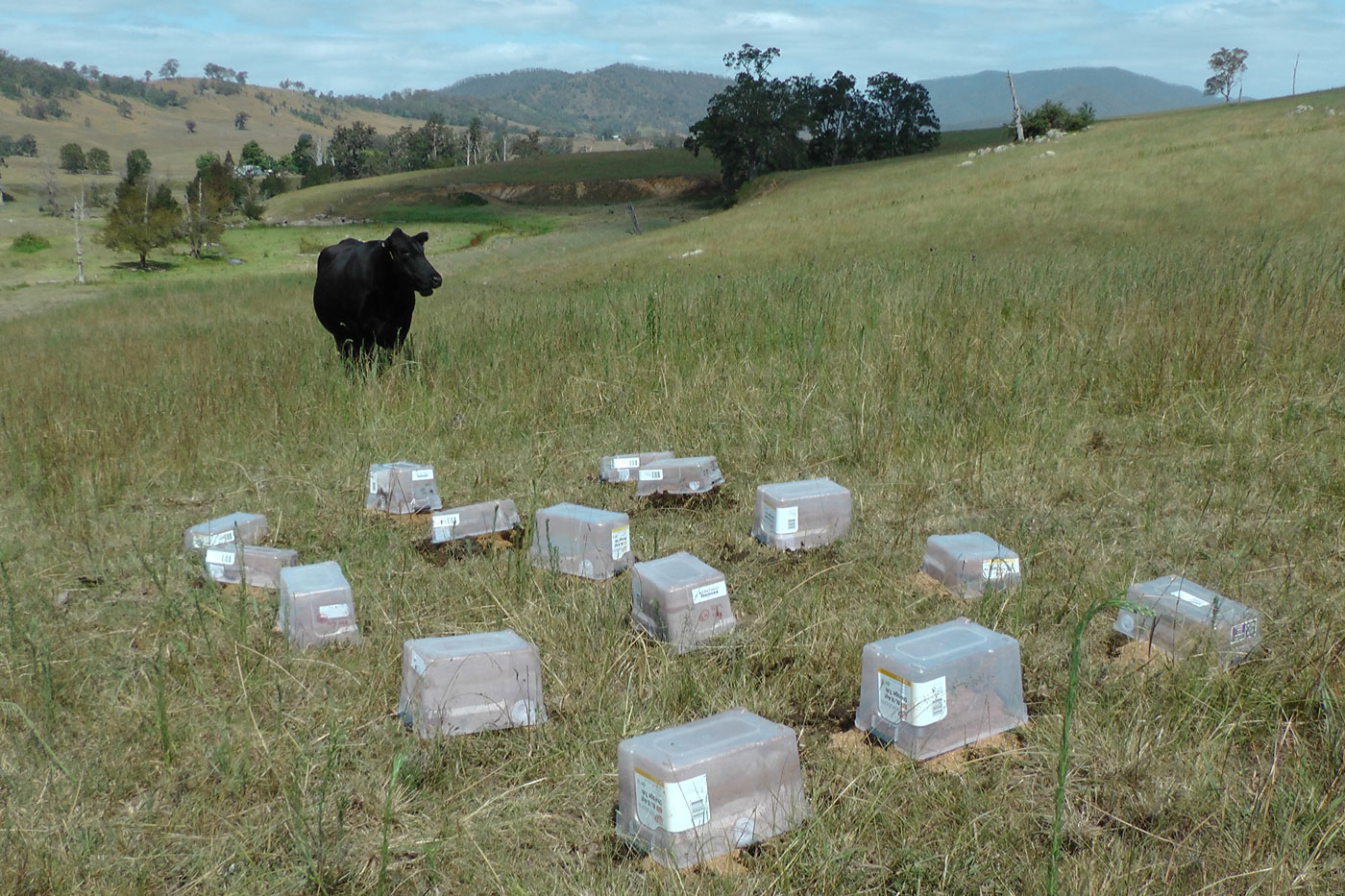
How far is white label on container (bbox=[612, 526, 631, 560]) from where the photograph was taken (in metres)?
4.26

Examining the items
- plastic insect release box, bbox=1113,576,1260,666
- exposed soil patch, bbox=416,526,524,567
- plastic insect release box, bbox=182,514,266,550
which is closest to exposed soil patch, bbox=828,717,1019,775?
plastic insect release box, bbox=1113,576,1260,666

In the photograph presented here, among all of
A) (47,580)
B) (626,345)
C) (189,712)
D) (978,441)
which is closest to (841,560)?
(978,441)

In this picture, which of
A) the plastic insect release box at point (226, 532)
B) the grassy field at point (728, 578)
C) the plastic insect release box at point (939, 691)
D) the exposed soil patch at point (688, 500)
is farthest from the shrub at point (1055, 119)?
the plastic insect release box at point (939, 691)

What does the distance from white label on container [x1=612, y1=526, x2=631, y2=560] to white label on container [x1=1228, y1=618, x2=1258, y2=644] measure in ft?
7.49

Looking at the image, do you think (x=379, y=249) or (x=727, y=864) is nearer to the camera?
(x=727, y=864)

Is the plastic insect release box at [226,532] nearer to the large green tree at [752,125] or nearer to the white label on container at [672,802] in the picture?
the white label on container at [672,802]

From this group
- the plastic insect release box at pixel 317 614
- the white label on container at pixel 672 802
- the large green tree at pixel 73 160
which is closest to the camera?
the white label on container at pixel 672 802

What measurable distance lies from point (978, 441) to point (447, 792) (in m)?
3.85

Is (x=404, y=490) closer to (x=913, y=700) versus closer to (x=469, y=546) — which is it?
(x=469, y=546)

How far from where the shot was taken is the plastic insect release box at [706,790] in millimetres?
2428

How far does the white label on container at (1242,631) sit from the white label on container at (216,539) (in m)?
4.10

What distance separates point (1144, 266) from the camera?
369 inches

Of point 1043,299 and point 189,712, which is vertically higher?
point 1043,299

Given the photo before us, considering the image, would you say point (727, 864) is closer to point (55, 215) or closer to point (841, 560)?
point (841, 560)
